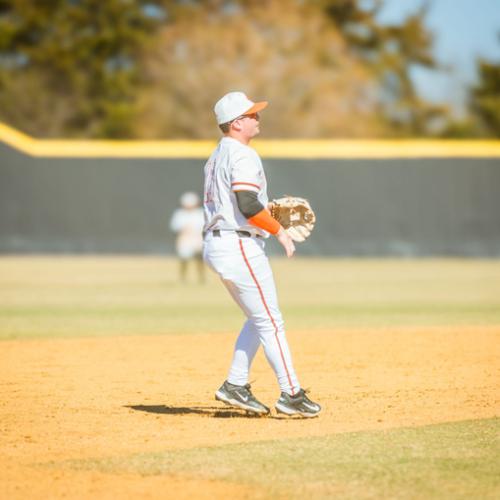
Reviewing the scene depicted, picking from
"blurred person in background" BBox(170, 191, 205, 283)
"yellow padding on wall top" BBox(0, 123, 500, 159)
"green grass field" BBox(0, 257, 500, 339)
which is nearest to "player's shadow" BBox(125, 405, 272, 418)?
"green grass field" BBox(0, 257, 500, 339)

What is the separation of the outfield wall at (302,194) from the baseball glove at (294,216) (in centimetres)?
2338

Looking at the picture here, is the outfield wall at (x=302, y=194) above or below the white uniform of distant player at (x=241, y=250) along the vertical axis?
above

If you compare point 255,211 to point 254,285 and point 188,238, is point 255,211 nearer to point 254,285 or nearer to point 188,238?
point 254,285

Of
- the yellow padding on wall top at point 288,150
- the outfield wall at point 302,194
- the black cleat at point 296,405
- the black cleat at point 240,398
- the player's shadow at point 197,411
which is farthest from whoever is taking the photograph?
the yellow padding on wall top at point 288,150

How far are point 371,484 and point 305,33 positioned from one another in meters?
43.5

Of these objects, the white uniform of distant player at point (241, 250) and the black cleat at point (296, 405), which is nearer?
the white uniform of distant player at point (241, 250)

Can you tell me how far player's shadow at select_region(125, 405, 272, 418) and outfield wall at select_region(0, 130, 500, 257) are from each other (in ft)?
75.6

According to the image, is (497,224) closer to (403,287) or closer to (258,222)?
(403,287)

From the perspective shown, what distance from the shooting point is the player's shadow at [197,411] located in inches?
289

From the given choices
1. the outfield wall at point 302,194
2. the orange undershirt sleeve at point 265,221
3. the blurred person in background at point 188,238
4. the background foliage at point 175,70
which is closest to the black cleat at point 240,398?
the orange undershirt sleeve at point 265,221

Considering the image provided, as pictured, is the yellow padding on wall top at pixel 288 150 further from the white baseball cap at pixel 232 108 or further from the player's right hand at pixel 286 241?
the player's right hand at pixel 286 241

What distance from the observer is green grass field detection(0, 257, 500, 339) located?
45.8ft

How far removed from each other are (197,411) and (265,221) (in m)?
1.53

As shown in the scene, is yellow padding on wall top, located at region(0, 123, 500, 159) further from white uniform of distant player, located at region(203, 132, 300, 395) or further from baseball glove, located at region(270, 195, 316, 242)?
white uniform of distant player, located at region(203, 132, 300, 395)
